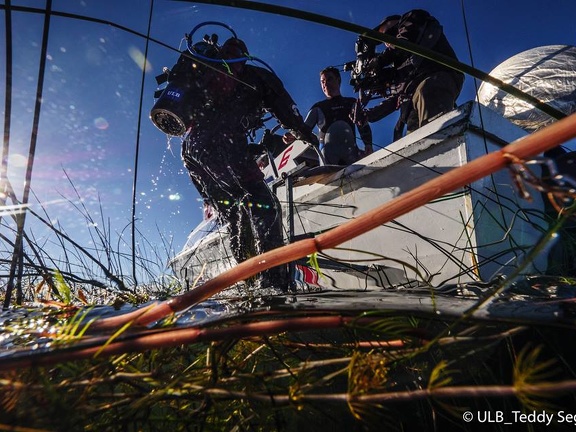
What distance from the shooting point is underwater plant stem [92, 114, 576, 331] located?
1.15ft

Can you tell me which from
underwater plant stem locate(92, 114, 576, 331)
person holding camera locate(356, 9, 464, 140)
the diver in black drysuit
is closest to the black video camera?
person holding camera locate(356, 9, 464, 140)

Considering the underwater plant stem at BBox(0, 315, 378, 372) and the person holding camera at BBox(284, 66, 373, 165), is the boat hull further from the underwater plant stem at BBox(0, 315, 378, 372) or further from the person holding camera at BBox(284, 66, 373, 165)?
the underwater plant stem at BBox(0, 315, 378, 372)

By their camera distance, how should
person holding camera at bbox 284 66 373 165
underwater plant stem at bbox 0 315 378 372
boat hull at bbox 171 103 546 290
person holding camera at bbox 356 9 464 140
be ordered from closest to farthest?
1. underwater plant stem at bbox 0 315 378 372
2. boat hull at bbox 171 103 546 290
3. person holding camera at bbox 356 9 464 140
4. person holding camera at bbox 284 66 373 165

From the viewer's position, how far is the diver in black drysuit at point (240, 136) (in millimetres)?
3211

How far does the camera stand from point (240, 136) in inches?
131

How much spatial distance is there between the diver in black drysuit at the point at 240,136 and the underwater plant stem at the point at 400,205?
259cm

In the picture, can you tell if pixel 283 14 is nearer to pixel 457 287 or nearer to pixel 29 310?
pixel 457 287

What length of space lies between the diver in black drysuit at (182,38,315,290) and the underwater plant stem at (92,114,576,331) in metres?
2.59

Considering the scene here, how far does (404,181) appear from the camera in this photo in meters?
2.72

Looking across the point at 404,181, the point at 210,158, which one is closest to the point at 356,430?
the point at 404,181

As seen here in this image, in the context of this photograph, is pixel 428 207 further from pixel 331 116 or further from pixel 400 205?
pixel 331 116

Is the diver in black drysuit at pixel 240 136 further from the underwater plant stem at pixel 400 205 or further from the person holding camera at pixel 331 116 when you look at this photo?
the underwater plant stem at pixel 400 205

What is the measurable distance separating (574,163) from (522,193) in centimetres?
249

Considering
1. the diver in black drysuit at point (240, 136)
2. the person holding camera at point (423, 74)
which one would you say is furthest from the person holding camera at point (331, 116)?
the diver in black drysuit at point (240, 136)
